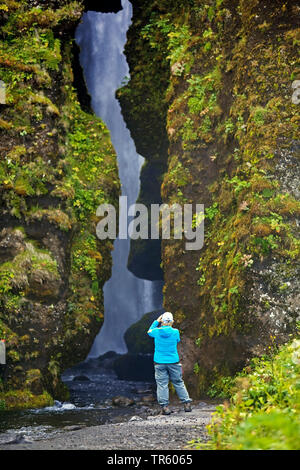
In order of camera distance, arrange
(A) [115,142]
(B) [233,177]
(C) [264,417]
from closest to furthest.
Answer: (C) [264,417], (B) [233,177], (A) [115,142]

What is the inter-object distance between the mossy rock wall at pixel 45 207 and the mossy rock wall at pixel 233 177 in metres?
2.98

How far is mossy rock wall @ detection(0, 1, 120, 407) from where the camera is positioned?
503 inches

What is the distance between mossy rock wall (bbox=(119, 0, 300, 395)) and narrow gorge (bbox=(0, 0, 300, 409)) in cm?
4

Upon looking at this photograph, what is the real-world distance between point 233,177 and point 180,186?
242 cm

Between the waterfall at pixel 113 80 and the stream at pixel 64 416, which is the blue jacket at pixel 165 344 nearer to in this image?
the stream at pixel 64 416

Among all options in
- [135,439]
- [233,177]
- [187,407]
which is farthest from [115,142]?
[135,439]

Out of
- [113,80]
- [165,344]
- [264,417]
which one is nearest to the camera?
[264,417]

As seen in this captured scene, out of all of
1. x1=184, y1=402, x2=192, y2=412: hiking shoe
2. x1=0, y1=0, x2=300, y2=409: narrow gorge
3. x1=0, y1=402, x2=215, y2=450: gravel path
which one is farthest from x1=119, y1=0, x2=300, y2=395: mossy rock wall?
x1=0, y1=402, x2=215, y2=450: gravel path

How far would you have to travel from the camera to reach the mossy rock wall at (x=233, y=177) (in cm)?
1031

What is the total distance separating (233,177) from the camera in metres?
12.0

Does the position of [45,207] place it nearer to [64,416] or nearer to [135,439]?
[64,416]

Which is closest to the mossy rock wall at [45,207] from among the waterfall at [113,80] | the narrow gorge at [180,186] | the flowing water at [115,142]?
the narrow gorge at [180,186]

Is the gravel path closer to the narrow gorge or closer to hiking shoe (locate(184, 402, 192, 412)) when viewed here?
hiking shoe (locate(184, 402, 192, 412))
